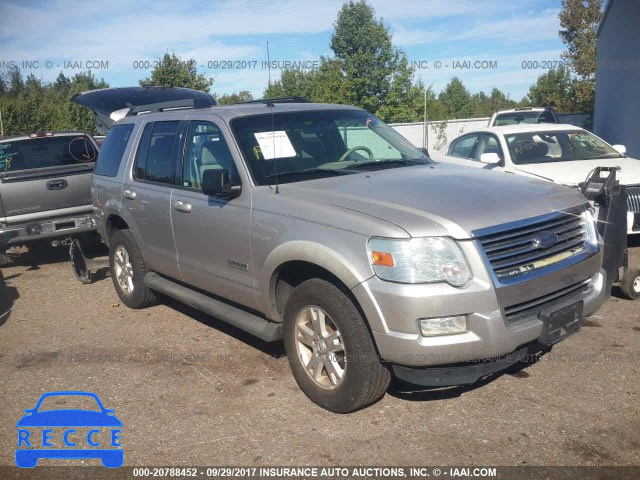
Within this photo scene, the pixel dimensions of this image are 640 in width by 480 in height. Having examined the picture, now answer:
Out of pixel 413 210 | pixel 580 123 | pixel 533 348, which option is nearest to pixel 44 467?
pixel 413 210

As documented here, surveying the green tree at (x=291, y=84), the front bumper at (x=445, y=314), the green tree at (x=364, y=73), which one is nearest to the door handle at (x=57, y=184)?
the front bumper at (x=445, y=314)

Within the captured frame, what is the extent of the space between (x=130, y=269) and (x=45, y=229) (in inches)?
107

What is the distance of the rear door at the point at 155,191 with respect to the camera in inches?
217

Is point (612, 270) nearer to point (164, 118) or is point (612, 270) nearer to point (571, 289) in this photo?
point (571, 289)

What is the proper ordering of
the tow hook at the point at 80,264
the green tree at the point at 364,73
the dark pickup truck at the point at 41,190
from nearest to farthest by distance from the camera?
the tow hook at the point at 80,264 → the dark pickup truck at the point at 41,190 → the green tree at the point at 364,73

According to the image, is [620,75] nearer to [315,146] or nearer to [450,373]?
[315,146]

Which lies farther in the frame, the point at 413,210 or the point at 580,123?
the point at 580,123

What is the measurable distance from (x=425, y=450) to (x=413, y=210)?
1408 millimetres

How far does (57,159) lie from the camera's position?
9297 mm

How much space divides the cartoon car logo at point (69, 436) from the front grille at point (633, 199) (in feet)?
20.4

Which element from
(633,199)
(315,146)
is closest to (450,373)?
(315,146)

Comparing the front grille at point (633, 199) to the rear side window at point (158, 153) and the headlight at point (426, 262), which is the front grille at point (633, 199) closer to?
the headlight at point (426, 262)

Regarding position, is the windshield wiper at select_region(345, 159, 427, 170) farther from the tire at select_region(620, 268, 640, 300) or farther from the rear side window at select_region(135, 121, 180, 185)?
the tire at select_region(620, 268, 640, 300)

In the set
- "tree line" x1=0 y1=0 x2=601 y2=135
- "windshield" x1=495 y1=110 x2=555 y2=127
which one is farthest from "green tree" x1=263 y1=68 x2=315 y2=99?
"windshield" x1=495 y1=110 x2=555 y2=127
